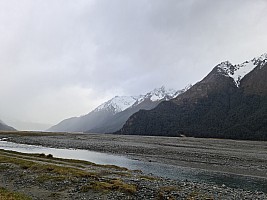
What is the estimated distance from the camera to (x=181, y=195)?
25422 mm

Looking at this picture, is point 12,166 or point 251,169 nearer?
point 12,166

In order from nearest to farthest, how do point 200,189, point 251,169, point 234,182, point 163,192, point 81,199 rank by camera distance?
point 81,199 < point 163,192 < point 200,189 < point 234,182 < point 251,169

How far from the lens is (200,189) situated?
28750 millimetres

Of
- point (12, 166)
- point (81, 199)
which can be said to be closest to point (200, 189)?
point (81, 199)

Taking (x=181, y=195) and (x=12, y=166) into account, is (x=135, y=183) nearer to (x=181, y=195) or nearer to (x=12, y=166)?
(x=181, y=195)

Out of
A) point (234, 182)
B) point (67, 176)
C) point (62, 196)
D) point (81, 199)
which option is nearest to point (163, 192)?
point (81, 199)

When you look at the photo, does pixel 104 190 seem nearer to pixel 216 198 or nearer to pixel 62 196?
pixel 62 196

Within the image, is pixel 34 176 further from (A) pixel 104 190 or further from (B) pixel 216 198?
(B) pixel 216 198

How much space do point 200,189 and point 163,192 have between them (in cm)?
475

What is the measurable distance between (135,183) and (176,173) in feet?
60.8

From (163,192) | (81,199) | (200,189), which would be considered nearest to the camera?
(81,199)

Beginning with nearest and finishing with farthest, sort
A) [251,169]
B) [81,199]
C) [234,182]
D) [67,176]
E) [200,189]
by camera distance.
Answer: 1. [81,199]
2. [200,189]
3. [67,176]
4. [234,182]
5. [251,169]

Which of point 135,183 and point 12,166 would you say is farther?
point 12,166

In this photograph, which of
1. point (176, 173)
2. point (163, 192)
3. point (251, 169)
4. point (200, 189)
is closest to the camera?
point (163, 192)
